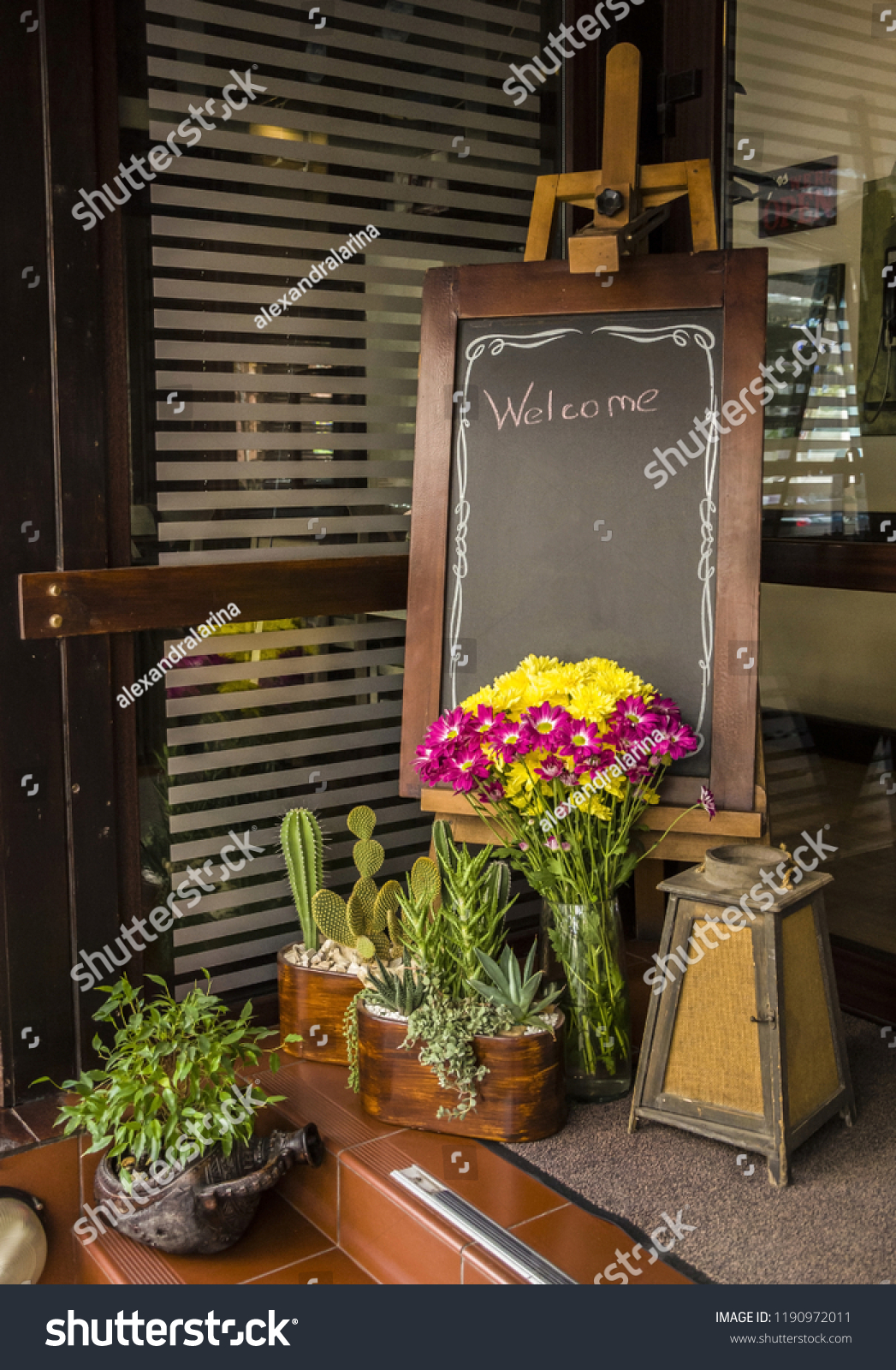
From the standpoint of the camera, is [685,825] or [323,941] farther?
[323,941]

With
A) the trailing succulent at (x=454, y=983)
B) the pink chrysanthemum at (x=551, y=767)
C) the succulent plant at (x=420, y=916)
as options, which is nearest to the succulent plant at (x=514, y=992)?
the trailing succulent at (x=454, y=983)

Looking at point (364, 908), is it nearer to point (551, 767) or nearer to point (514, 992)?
point (514, 992)

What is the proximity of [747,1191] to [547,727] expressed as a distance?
0.83m

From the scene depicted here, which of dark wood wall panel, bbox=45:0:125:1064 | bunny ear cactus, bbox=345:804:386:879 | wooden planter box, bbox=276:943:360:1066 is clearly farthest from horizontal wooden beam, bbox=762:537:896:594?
dark wood wall panel, bbox=45:0:125:1064

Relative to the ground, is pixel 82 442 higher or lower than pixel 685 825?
higher

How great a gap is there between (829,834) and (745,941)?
91cm

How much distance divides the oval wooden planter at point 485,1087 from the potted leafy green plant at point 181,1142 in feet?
0.53

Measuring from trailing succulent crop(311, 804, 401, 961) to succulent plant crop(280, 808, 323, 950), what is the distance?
0.04m

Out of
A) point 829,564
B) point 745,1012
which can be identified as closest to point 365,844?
point 745,1012

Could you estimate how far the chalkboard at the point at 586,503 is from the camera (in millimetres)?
2322

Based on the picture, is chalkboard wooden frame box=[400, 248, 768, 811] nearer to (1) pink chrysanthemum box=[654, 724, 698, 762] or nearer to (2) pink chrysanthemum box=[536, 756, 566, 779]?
(1) pink chrysanthemum box=[654, 724, 698, 762]

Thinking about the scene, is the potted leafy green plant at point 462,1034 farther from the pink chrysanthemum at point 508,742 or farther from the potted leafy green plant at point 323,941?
the pink chrysanthemum at point 508,742

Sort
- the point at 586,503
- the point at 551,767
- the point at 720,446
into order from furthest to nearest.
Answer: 1. the point at 586,503
2. the point at 720,446
3. the point at 551,767

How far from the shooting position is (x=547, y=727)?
210 cm
